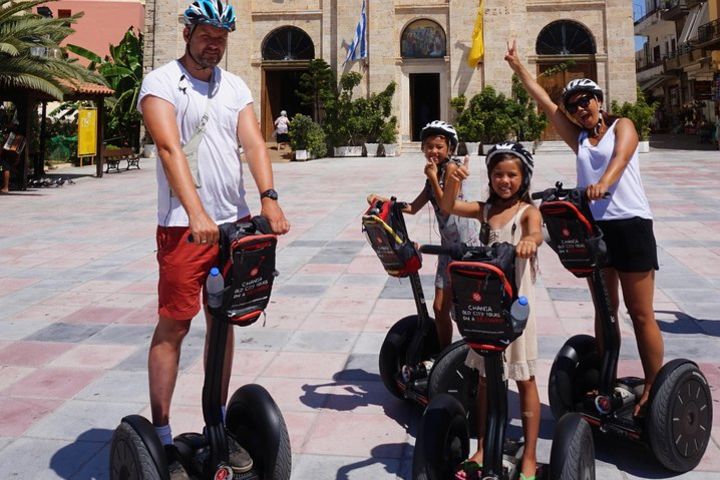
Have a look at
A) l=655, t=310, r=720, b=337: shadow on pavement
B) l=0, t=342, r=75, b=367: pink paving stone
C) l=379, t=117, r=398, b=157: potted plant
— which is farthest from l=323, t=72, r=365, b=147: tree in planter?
l=0, t=342, r=75, b=367: pink paving stone

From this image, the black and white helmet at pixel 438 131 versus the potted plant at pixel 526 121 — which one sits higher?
the potted plant at pixel 526 121

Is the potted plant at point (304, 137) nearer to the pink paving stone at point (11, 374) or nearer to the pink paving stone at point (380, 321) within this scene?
the pink paving stone at point (380, 321)

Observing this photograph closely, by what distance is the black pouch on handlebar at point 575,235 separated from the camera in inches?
113

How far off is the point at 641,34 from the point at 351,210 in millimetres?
47669

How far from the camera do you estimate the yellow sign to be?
19.5m

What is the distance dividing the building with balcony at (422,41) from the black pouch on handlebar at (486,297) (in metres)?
25.0

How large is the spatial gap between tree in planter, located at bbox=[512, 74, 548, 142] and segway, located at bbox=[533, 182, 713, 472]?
879 inches

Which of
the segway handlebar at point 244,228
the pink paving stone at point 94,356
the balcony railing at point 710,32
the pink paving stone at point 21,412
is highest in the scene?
the balcony railing at point 710,32

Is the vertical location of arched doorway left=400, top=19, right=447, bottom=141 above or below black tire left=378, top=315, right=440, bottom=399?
above

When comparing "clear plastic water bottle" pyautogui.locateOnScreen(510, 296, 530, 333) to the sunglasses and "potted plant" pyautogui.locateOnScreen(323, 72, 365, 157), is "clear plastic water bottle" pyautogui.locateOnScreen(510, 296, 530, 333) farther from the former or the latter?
"potted plant" pyautogui.locateOnScreen(323, 72, 365, 157)

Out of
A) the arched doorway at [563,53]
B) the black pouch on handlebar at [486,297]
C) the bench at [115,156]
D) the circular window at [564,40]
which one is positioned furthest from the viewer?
the circular window at [564,40]

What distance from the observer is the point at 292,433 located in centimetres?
339

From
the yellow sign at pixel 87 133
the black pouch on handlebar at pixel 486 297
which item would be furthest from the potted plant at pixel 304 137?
the black pouch on handlebar at pixel 486 297

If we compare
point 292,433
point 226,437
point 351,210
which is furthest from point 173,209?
point 351,210
